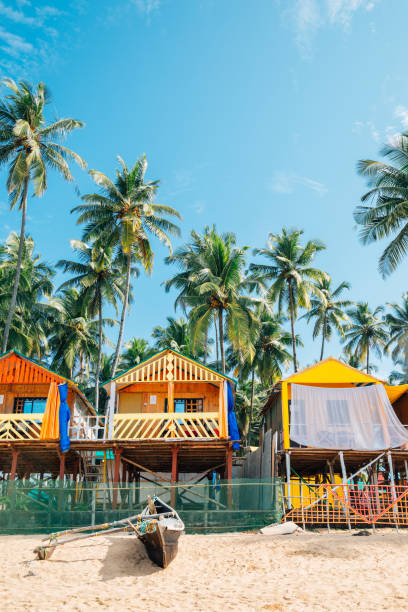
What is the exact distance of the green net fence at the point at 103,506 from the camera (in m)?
16.0

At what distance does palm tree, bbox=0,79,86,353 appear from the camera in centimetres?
2594

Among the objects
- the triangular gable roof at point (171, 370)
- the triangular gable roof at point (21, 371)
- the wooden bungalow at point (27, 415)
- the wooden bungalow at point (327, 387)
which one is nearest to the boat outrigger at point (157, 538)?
the wooden bungalow at point (27, 415)

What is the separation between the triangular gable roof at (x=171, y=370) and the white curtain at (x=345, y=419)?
3.22 metres

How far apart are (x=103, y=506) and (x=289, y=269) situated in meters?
22.1

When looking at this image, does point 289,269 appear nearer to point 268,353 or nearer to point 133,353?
point 268,353

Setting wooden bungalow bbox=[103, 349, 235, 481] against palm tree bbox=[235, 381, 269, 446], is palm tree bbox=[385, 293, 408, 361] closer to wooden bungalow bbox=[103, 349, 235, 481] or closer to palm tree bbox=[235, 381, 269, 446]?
palm tree bbox=[235, 381, 269, 446]

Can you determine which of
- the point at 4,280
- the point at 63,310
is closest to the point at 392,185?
the point at 63,310

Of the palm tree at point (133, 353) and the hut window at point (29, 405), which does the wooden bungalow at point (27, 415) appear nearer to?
the hut window at point (29, 405)

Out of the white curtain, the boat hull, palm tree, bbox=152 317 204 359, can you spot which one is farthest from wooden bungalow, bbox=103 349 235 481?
palm tree, bbox=152 317 204 359

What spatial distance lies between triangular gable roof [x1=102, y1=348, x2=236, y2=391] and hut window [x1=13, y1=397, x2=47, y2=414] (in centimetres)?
343

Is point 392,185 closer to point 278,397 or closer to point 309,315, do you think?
Answer: point 278,397

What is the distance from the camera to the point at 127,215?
28953 mm

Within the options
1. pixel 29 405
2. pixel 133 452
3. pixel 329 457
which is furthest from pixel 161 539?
pixel 29 405

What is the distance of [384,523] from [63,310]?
2721 centimetres
